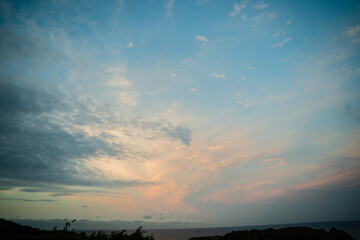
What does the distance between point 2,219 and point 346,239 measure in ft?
80.5

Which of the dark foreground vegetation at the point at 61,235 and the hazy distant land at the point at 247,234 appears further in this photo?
the dark foreground vegetation at the point at 61,235

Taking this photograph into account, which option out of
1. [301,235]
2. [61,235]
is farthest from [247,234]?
[61,235]

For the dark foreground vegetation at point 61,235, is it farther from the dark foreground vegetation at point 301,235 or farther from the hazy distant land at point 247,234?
the dark foreground vegetation at point 301,235

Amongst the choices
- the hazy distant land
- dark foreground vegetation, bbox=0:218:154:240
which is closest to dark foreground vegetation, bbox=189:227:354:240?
the hazy distant land

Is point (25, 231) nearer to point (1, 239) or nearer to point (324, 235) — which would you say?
point (1, 239)

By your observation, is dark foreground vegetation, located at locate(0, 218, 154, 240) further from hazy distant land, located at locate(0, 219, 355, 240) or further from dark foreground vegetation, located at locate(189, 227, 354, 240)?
dark foreground vegetation, located at locate(189, 227, 354, 240)

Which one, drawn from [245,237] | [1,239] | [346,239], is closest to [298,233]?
[346,239]

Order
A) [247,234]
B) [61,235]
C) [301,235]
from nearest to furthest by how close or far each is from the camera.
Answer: [301,235], [247,234], [61,235]

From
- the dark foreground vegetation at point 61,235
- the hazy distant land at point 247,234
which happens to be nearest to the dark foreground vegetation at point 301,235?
the hazy distant land at point 247,234

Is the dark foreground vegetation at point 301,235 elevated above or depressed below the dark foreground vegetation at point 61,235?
above

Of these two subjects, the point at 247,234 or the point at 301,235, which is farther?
the point at 247,234

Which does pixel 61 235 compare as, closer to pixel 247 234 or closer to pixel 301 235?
pixel 247 234

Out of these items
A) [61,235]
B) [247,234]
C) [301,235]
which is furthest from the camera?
[61,235]

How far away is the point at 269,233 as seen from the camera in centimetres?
1005
